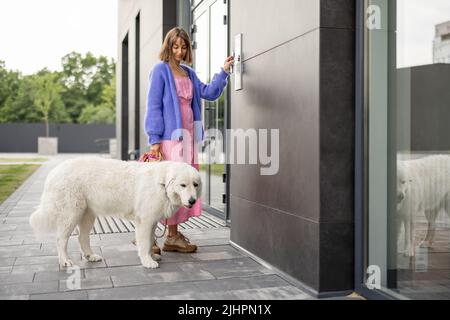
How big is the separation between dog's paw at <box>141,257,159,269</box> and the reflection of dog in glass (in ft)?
6.46

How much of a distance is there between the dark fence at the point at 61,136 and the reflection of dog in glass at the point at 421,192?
2976 centimetres

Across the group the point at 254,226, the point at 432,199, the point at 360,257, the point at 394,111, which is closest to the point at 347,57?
the point at 394,111

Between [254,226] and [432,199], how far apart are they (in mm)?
1751

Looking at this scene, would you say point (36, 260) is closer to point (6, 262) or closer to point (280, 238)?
point (6, 262)

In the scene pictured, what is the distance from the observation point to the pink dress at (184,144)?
14.8 ft

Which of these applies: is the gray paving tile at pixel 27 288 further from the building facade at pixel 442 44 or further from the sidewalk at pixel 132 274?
the building facade at pixel 442 44

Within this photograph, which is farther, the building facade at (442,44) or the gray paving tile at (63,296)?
the gray paving tile at (63,296)

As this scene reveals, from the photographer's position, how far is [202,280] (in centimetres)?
361

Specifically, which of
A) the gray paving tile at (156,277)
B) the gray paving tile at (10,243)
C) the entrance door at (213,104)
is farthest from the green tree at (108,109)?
the gray paving tile at (156,277)

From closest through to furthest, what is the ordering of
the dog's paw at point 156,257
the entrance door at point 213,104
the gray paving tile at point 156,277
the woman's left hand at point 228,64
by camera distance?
1. the gray paving tile at point 156,277
2. the dog's paw at point 156,257
3. the woman's left hand at point 228,64
4. the entrance door at point 213,104

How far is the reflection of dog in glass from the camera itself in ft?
9.02

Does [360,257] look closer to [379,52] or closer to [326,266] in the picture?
[326,266]

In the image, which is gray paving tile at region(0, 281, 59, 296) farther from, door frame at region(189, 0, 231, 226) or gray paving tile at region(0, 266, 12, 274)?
door frame at region(189, 0, 231, 226)
